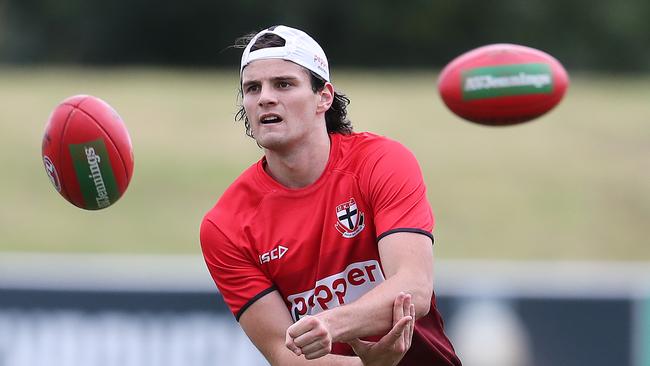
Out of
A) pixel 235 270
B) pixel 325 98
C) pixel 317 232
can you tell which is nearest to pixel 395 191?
pixel 317 232

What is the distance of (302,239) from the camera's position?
6.31 meters

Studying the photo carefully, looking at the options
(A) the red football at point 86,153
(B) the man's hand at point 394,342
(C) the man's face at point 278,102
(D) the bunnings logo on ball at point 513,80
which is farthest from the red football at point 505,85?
(A) the red football at point 86,153

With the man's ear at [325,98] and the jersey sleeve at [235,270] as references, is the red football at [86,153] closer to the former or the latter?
the jersey sleeve at [235,270]

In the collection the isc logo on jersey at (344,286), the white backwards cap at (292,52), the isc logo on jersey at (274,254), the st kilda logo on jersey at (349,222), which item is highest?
the white backwards cap at (292,52)

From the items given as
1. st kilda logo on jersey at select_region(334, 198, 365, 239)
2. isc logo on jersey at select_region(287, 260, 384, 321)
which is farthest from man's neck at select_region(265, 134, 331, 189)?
isc logo on jersey at select_region(287, 260, 384, 321)

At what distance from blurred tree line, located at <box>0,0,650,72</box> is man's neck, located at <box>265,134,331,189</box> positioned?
906 inches

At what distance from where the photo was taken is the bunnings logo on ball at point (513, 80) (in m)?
6.89

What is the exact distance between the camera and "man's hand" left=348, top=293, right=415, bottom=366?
564 cm

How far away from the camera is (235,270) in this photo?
6.39 m

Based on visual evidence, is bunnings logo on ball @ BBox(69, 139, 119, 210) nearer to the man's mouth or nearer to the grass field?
the man's mouth

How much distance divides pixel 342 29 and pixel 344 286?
2402cm

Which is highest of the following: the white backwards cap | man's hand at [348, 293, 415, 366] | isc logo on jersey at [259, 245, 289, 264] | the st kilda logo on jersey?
the white backwards cap

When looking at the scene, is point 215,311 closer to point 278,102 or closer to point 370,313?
point 278,102

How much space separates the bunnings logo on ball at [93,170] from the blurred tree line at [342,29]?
22.8 meters
